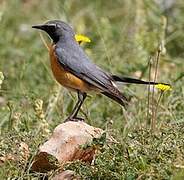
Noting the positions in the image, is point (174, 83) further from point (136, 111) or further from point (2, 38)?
point (2, 38)

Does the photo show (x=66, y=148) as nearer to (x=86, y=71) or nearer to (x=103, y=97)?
(x=86, y=71)

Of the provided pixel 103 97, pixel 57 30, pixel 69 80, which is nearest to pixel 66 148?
pixel 69 80

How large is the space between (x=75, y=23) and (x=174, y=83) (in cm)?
290

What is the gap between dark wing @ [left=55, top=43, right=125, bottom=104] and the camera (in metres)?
5.84

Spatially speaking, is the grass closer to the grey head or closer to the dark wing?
the dark wing

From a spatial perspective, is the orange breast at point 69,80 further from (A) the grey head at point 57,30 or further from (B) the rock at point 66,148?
(B) the rock at point 66,148

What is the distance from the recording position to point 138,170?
465 cm

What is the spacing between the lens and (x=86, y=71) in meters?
5.88

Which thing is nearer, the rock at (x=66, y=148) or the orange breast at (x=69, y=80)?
the rock at (x=66, y=148)

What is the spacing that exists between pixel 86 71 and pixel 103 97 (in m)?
1.41

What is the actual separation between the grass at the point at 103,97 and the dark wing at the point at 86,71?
0.26 m

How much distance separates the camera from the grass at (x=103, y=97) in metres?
4.79

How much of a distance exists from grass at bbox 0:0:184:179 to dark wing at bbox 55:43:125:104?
26 cm

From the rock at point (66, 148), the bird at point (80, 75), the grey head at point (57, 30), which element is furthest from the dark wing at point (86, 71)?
the rock at point (66, 148)
